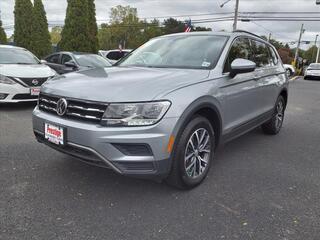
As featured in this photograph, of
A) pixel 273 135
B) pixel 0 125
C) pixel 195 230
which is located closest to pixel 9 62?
pixel 0 125

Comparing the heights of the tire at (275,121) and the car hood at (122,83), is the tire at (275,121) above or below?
below

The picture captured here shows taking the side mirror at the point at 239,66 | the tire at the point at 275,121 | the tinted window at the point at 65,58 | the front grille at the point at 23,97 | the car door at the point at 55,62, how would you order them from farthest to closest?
the car door at the point at 55,62 < the tinted window at the point at 65,58 < the front grille at the point at 23,97 < the tire at the point at 275,121 < the side mirror at the point at 239,66

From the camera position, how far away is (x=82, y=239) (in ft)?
8.25

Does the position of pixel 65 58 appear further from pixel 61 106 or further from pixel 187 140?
pixel 187 140

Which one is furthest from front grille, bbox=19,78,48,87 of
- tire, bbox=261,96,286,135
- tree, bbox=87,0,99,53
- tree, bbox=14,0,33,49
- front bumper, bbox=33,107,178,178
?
tree, bbox=14,0,33,49

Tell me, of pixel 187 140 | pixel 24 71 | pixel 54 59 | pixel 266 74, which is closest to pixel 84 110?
pixel 187 140

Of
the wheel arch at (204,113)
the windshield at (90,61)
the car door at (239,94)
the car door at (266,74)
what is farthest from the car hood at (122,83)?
the windshield at (90,61)

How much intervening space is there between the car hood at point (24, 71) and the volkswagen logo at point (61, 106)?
4.43 m

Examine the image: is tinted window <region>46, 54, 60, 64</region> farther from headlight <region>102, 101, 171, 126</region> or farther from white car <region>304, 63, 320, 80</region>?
white car <region>304, 63, 320, 80</region>

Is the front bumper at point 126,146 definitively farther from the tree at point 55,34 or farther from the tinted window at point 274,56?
the tree at point 55,34

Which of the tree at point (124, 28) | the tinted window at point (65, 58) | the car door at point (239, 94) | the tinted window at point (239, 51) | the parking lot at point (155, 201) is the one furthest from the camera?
the tree at point (124, 28)

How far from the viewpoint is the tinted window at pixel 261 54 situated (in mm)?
4824

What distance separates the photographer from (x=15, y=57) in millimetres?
8133

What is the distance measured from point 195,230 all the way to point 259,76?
2721 mm
